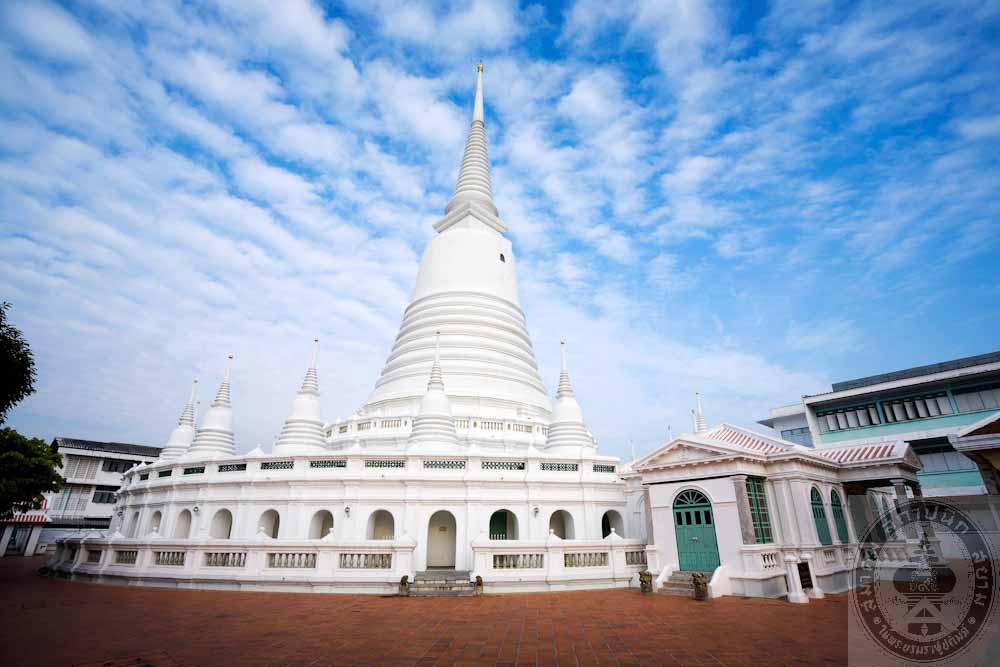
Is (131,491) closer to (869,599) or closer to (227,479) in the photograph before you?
(227,479)

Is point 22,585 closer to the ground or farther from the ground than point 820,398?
closer to the ground

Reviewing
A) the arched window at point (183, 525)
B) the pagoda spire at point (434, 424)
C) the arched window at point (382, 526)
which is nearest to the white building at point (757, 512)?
the pagoda spire at point (434, 424)

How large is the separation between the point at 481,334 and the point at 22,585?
2314 centimetres

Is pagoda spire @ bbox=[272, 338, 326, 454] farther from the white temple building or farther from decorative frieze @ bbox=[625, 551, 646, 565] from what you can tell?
decorative frieze @ bbox=[625, 551, 646, 565]

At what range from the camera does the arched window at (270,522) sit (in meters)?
22.2

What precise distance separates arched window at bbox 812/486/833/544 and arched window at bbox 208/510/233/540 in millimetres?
24156

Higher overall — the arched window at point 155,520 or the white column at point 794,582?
the arched window at point 155,520

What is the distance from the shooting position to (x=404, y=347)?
32.5 metres

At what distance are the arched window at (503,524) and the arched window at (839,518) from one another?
12.7 metres

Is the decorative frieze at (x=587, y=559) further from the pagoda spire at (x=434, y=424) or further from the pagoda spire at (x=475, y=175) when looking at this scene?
the pagoda spire at (x=475, y=175)

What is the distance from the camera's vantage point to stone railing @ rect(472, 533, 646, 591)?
1700 centimetres

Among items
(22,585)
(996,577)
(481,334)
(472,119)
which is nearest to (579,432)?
(481,334)

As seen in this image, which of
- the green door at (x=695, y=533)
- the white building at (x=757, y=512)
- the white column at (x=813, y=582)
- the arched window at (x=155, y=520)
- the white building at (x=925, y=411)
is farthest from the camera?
the white building at (x=925, y=411)

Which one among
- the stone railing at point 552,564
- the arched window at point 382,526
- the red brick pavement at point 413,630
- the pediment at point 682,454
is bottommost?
the red brick pavement at point 413,630
